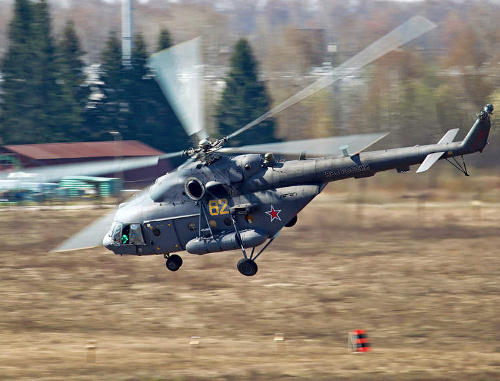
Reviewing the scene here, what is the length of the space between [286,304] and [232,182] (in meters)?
11.0

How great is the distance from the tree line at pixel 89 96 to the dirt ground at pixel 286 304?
87.3ft

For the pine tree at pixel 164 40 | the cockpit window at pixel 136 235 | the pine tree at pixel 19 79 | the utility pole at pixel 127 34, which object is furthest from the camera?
the pine tree at pixel 164 40

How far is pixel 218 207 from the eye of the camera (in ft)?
73.5

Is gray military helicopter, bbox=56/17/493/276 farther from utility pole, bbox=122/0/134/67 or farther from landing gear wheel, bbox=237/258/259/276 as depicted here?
utility pole, bbox=122/0/134/67

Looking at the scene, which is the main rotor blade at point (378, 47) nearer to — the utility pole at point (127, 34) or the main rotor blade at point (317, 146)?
the main rotor blade at point (317, 146)

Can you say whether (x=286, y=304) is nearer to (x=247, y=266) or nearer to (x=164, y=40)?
(x=247, y=266)

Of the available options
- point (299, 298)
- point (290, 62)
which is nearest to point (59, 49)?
point (290, 62)

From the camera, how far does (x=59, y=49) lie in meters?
76.4

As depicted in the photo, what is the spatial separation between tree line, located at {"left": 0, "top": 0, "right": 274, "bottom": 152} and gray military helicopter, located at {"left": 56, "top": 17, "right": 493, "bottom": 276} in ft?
152

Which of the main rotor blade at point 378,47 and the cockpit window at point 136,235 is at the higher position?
the main rotor blade at point 378,47

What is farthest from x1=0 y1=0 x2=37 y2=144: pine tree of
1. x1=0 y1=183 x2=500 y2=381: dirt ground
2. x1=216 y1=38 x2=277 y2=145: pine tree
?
x1=0 y1=183 x2=500 y2=381: dirt ground

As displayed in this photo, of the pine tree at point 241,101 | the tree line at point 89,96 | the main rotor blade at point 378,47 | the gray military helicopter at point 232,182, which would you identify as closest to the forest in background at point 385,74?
the pine tree at point 241,101

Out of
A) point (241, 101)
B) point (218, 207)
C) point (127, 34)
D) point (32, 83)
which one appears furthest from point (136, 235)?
point (127, 34)

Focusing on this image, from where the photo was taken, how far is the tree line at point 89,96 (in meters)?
70.8
